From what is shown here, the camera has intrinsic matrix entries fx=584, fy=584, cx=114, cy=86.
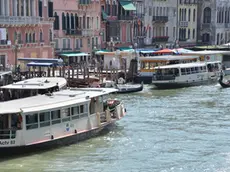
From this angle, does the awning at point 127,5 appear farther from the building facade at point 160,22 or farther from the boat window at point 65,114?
the boat window at point 65,114

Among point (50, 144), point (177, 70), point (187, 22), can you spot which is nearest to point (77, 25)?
point (177, 70)

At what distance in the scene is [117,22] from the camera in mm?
48344

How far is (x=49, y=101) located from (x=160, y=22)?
37733 mm

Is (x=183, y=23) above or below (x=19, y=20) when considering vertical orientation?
above

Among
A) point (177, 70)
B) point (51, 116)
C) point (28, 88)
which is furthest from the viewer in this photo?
point (177, 70)

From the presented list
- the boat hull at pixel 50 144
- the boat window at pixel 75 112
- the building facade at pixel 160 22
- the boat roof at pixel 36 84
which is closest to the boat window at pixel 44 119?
the boat hull at pixel 50 144

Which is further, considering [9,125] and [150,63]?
[150,63]

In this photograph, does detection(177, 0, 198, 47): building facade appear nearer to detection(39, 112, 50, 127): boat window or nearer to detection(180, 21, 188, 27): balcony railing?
detection(180, 21, 188, 27): balcony railing

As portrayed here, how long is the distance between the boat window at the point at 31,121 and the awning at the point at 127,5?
3192 centimetres

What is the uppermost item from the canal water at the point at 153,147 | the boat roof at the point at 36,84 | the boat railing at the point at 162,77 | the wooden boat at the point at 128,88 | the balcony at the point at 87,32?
the balcony at the point at 87,32

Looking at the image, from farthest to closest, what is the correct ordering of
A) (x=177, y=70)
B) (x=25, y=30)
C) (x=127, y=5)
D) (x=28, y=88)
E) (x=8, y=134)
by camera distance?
(x=127, y=5) < (x=25, y=30) < (x=177, y=70) < (x=28, y=88) < (x=8, y=134)

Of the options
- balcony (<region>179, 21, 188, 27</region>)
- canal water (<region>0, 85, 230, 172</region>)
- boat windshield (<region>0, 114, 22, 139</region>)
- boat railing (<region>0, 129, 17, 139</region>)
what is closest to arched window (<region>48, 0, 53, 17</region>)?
canal water (<region>0, 85, 230, 172</region>)

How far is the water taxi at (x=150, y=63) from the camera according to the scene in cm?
3731

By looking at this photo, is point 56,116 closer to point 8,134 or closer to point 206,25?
point 8,134
